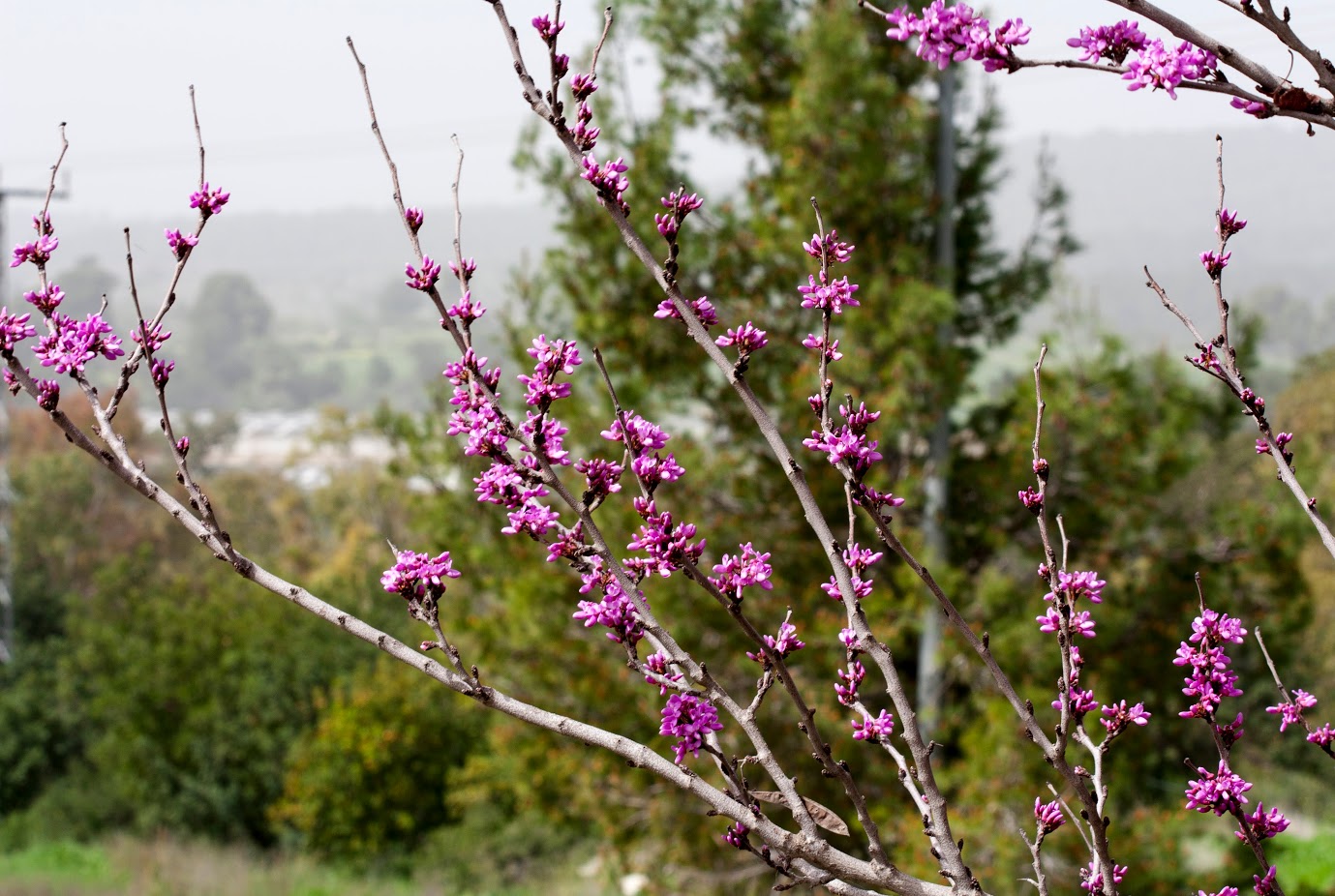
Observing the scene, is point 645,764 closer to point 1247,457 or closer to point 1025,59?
point 1025,59

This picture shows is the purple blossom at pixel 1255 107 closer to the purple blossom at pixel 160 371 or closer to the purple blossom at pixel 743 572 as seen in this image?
the purple blossom at pixel 743 572

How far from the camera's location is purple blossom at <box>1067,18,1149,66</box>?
121 cm

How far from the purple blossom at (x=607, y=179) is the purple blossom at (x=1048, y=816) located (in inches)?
31.1

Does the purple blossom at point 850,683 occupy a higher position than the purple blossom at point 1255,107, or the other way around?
the purple blossom at point 1255,107

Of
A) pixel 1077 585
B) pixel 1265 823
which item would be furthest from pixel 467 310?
pixel 1265 823

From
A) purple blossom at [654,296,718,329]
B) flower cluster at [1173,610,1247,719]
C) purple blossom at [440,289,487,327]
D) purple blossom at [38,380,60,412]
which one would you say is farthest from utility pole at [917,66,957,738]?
purple blossom at [38,380,60,412]

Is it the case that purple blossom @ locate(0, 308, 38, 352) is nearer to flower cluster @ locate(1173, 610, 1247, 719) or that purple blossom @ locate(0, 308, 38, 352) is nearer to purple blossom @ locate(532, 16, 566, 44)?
purple blossom @ locate(532, 16, 566, 44)

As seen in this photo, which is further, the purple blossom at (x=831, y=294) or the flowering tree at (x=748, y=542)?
the purple blossom at (x=831, y=294)

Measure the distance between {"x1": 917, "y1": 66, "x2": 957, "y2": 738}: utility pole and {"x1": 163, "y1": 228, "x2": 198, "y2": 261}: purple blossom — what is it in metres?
7.62

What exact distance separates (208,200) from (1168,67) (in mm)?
1101

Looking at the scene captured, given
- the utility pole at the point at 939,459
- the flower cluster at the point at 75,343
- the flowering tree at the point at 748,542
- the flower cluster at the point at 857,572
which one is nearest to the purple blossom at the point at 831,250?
the flowering tree at the point at 748,542

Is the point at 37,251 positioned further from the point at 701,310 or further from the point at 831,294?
the point at 831,294

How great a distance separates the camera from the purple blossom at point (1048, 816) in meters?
1.32

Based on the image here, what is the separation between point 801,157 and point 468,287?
735 centimetres
